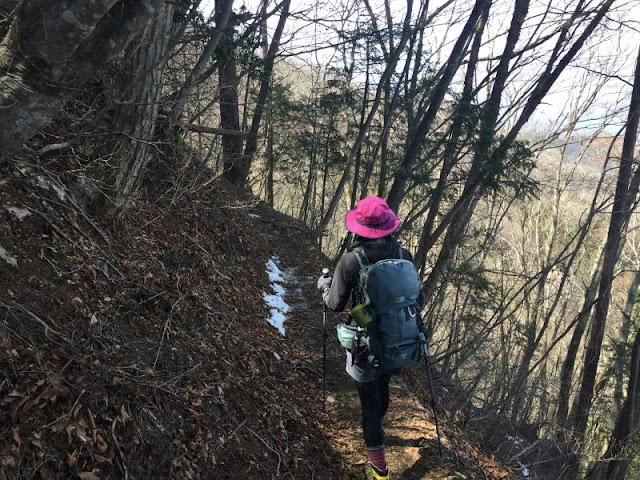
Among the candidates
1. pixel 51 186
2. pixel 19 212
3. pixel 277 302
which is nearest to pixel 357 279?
pixel 19 212

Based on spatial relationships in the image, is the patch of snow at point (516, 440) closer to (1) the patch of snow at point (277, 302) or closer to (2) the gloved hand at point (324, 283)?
(1) the patch of snow at point (277, 302)

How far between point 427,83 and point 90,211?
341 inches

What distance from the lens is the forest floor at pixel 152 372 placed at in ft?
8.64

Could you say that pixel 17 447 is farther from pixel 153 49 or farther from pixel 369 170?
pixel 369 170

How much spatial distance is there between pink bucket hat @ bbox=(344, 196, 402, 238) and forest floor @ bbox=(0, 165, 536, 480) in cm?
202

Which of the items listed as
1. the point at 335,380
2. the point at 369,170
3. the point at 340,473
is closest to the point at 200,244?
the point at 335,380

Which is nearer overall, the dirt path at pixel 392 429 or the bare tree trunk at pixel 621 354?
the dirt path at pixel 392 429

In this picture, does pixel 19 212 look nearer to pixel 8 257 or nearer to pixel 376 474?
pixel 8 257

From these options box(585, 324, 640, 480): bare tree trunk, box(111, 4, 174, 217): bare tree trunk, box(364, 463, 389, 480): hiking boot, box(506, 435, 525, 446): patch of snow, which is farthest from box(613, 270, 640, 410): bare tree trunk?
box(111, 4, 174, 217): bare tree trunk

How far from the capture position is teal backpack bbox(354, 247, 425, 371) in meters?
3.35

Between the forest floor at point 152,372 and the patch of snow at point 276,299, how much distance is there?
1.32 ft

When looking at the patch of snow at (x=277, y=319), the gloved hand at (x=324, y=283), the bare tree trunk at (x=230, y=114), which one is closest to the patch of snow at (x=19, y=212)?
the gloved hand at (x=324, y=283)

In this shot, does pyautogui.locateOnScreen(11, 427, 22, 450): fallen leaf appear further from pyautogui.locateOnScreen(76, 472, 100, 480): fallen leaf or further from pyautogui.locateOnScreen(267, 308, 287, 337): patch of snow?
pyautogui.locateOnScreen(267, 308, 287, 337): patch of snow

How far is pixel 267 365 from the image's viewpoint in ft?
17.5
